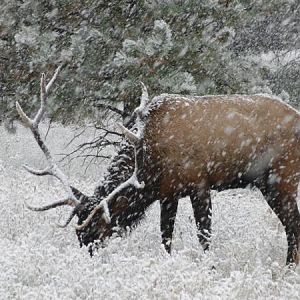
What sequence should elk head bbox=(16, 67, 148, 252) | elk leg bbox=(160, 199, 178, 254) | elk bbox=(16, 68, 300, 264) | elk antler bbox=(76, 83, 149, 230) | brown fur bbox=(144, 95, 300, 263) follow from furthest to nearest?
elk leg bbox=(160, 199, 178, 254)
brown fur bbox=(144, 95, 300, 263)
elk bbox=(16, 68, 300, 264)
elk head bbox=(16, 67, 148, 252)
elk antler bbox=(76, 83, 149, 230)

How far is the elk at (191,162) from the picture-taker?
5805 millimetres

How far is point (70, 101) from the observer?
1014 cm

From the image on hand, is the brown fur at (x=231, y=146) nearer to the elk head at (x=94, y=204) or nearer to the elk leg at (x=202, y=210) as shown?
the elk leg at (x=202, y=210)

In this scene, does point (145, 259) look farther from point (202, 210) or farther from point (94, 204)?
point (202, 210)

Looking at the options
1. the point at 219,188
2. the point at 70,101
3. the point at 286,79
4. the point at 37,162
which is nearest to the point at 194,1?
the point at 70,101

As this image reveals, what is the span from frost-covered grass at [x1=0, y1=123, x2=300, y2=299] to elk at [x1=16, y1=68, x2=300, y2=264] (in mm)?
259

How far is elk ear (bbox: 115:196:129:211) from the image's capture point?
19.2 feet

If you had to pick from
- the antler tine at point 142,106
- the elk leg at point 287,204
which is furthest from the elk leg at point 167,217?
the elk leg at point 287,204

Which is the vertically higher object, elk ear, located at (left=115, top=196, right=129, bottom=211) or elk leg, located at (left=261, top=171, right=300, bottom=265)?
elk ear, located at (left=115, top=196, right=129, bottom=211)

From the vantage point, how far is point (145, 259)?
5.12 m

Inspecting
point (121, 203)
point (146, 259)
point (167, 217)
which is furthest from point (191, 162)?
point (146, 259)

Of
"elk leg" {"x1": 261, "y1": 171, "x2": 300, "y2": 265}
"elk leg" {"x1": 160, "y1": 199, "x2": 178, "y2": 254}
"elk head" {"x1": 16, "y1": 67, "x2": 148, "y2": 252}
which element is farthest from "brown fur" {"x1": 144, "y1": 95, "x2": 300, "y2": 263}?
"elk head" {"x1": 16, "y1": 67, "x2": 148, "y2": 252}

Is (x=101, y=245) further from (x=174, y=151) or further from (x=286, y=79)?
(x=286, y=79)

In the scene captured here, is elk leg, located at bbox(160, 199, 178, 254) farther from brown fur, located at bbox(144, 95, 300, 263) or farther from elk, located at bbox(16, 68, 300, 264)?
brown fur, located at bbox(144, 95, 300, 263)
